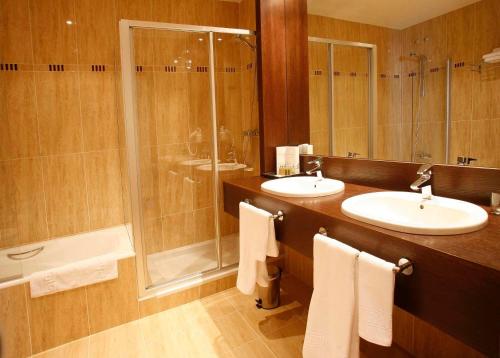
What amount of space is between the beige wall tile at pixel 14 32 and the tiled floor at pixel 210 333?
2068mm

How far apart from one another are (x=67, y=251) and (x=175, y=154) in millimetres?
1189

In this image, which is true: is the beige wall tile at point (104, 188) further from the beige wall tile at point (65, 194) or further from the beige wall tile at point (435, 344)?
the beige wall tile at point (435, 344)

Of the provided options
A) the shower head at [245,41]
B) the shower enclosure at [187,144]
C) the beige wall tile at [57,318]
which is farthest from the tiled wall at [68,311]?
the shower head at [245,41]

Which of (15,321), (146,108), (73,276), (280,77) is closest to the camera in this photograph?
(15,321)

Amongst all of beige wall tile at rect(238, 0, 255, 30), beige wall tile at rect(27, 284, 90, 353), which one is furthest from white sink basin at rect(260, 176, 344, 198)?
beige wall tile at rect(238, 0, 255, 30)

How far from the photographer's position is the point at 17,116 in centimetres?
242

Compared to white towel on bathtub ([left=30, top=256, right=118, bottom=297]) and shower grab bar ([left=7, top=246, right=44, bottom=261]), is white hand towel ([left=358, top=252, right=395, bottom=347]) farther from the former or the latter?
shower grab bar ([left=7, top=246, right=44, bottom=261])

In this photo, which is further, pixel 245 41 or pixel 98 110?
pixel 98 110

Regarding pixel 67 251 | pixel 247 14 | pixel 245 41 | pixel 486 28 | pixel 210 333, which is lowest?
pixel 210 333

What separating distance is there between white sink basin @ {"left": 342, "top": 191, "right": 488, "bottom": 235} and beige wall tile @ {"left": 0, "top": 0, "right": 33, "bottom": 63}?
257 centimetres

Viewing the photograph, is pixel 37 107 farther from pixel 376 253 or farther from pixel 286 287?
pixel 376 253

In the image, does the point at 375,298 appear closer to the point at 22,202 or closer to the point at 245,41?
→ the point at 245,41

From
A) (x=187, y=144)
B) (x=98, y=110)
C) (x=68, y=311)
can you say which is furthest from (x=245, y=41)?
(x=68, y=311)

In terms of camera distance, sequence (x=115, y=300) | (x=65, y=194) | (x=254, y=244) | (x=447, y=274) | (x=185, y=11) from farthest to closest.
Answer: (x=185, y=11)
(x=65, y=194)
(x=115, y=300)
(x=254, y=244)
(x=447, y=274)
